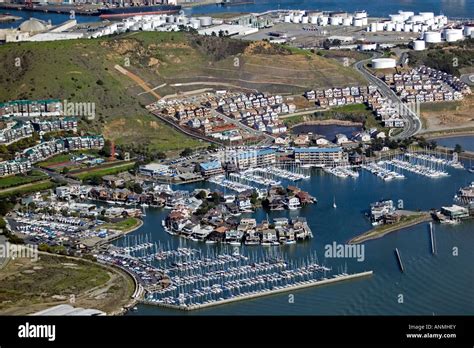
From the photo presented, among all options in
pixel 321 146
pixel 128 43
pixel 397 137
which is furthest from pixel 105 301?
pixel 128 43

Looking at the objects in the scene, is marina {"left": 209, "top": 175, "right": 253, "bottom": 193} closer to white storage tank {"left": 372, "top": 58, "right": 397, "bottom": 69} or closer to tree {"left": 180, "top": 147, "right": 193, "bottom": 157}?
tree {"left": 180, "top": 147, "right": 193, "bottom": 157}

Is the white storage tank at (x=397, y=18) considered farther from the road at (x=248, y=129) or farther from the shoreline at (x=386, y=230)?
the shoreline at (x=386, y=230)

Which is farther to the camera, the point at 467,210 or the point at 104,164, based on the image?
the point at 104,164

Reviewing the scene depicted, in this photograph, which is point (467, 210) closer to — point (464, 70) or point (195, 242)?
point (195, 242)

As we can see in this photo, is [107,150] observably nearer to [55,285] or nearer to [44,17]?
[55,285]

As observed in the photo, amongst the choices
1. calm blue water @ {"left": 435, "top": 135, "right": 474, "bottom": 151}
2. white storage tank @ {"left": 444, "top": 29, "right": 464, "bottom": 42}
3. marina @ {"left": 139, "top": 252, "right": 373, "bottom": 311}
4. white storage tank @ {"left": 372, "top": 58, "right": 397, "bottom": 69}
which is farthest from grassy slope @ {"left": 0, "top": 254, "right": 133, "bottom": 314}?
white storage tank @ {"left": 444, "top": 29, "right": 464, "bottom": 42}

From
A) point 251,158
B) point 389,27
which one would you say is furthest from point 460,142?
point 389,27
